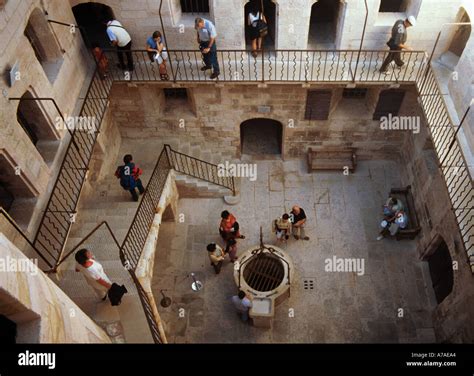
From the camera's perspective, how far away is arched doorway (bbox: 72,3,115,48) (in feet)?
41.1

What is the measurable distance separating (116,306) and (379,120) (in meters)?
9.08

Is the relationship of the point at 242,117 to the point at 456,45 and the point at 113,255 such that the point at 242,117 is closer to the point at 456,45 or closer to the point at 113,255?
the point at 113,255

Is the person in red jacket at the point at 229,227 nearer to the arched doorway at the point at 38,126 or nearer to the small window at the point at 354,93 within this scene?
the arched doorway at the point at 38,126

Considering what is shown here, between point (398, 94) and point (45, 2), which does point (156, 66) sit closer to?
point (45, 2)

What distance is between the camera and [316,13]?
488 inches

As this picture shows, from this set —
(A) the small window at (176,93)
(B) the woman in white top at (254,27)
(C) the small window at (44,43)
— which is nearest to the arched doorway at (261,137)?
(A) the small window at (176,93)

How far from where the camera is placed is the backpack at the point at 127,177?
11000 mm

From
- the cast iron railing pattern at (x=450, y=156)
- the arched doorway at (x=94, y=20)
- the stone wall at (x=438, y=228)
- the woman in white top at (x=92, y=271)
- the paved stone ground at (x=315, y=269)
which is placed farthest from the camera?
the arched doorway at (x=94, y=20)

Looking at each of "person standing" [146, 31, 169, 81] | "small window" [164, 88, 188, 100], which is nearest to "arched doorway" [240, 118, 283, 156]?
"small window" [164, 88, 188, 100]

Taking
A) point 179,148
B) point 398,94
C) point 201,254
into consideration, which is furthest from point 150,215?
point 398,94

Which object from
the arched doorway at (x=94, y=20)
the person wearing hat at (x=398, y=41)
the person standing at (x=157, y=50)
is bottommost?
the person wearing hat at (x=398, y=41)

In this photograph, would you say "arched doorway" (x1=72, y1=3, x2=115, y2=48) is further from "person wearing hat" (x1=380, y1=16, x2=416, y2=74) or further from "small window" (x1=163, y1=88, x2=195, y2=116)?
"person wearing hat" (x1=380, y1=16, x2=416, y2=74)

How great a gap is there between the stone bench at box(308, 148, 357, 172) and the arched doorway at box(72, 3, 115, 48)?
692 cm

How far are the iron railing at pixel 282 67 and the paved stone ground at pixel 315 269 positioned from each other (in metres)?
3.59
